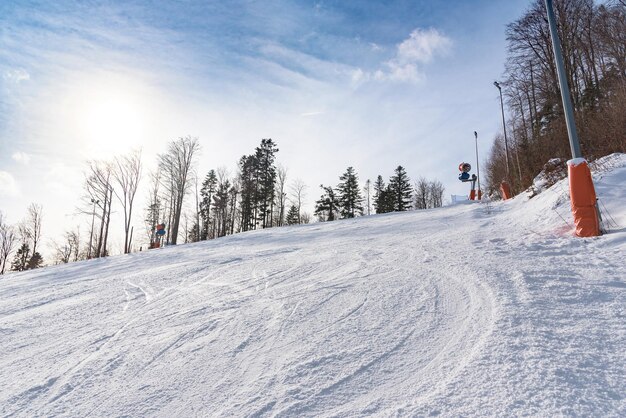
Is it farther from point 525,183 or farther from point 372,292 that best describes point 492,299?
point 525,183

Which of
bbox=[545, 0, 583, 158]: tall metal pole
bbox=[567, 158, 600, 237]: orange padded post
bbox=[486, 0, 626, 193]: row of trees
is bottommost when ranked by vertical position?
bbox=[567, 158, 600, 237]: orange padded post

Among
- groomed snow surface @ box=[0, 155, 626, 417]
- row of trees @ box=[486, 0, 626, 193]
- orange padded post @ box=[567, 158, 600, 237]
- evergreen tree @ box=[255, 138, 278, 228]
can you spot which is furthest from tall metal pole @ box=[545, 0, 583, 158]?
evergreen tree @ box=[255, 138, 278, 228]

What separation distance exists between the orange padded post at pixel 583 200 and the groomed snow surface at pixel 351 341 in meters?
0.28

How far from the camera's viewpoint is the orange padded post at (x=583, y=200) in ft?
18.1

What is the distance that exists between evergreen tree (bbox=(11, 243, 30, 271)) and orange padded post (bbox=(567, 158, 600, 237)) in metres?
59.9

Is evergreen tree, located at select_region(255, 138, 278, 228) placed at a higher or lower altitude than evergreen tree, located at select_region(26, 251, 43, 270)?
higher

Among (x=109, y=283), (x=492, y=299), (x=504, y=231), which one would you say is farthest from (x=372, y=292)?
(x=109, y=283)

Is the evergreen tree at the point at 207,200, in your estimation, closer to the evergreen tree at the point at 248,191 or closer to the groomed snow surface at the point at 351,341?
the evergreen tree at the point at 248,191

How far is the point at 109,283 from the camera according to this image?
263 inches

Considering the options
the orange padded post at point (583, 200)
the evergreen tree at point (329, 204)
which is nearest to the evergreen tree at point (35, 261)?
the evergreen tree at point (329, 204)

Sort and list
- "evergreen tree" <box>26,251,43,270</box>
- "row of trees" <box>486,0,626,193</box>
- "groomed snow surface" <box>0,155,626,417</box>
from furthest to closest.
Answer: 1. "evergreen tree" <box>26,251,43,270</box>
2. "row of trees" <box>486,0,626,193</box>
3. "groomed snow surface" <box>0,155,626,417</box>

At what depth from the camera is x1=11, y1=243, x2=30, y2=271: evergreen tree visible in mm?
44031

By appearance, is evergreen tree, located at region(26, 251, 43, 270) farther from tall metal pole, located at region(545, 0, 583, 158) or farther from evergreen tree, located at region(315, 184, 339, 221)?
tall metal pole, located at region(545, 0, 583, 158)

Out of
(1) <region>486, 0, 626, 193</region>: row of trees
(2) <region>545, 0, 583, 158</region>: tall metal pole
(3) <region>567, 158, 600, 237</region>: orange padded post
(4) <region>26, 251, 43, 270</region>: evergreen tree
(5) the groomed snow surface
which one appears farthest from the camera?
(4) <region>26, 251, 43, 270</region>: evergreen tree
